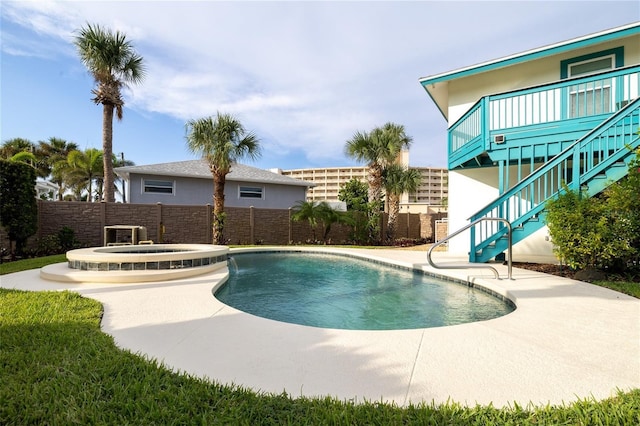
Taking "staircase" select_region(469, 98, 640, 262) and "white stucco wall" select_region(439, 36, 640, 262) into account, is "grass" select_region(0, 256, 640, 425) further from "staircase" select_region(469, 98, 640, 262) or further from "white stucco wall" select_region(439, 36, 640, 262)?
"white stucco wall" select_region(439, 36, 640, 262)

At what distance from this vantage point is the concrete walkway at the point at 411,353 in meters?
2.34

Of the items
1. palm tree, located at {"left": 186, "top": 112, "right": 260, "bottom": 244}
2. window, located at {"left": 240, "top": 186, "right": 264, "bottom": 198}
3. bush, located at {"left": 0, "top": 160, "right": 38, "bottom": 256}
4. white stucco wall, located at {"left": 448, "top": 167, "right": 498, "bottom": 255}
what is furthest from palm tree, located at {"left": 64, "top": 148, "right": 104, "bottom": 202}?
white stucco wall, located at {"left": 448, "top": 167, "right": 498, "bottom": 255}

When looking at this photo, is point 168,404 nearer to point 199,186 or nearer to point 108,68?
point 108,68

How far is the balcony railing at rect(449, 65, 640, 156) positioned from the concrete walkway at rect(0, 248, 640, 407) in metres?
5.57

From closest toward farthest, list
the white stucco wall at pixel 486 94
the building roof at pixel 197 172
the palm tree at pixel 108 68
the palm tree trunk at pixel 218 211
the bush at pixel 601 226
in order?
1. the bush at pixel 601 226
2. the white stucco wall at pixel 486 94
3. the palm tree trunk at pixel 218 211
4. the palm tree at pixel 108 68
5. the building roof at pixel 197 172

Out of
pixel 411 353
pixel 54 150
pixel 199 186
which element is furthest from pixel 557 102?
pixel 54 150

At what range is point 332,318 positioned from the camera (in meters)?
4.71

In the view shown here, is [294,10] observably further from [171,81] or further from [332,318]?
[332,318]

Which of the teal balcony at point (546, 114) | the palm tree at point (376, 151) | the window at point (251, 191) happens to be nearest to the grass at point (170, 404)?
the teal balcony at point (546, 114)

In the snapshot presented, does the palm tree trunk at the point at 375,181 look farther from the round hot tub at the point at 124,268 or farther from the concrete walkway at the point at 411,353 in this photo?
the concrete walkway at the point at 411,353

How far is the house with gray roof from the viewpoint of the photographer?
18.4 m

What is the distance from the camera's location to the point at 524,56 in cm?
977

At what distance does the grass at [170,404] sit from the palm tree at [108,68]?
53.2 feet

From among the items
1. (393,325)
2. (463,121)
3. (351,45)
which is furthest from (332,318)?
(351,45)
